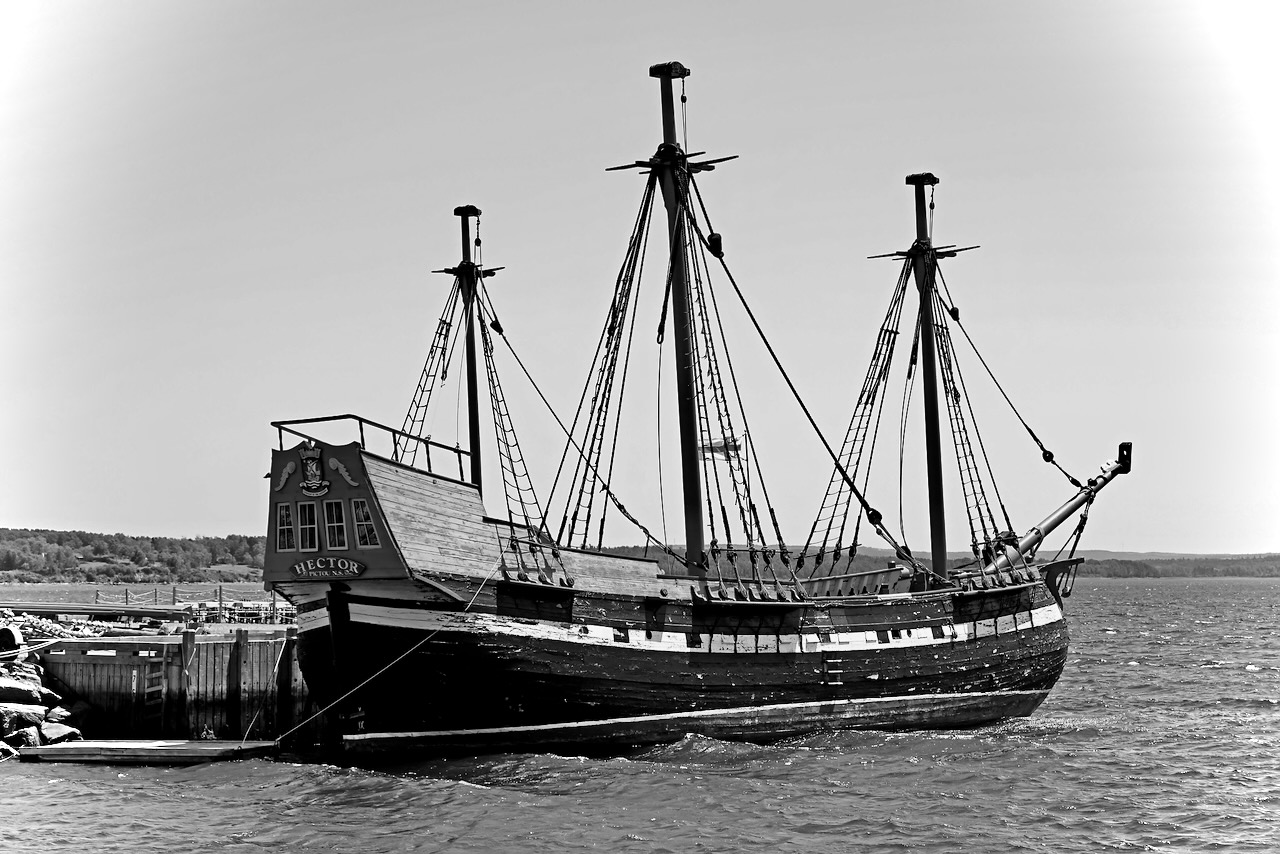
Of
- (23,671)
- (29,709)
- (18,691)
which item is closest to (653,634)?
(29,709)

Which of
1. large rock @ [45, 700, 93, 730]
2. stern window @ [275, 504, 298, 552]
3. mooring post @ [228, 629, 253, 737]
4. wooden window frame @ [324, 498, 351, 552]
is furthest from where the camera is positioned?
mooring post @ [228, 629, 253, 737]

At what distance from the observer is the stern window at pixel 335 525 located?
25.0 m

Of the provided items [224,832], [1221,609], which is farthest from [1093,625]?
[224,832]

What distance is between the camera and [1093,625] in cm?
9906

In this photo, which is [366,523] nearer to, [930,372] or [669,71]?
[669,71]

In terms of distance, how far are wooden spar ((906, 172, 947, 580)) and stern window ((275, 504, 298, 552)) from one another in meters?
21.9

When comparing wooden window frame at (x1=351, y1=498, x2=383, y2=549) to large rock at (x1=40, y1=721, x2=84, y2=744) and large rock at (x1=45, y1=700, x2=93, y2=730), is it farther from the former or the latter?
large rock at (x1=45, y1=700, x2=93, y2=730)

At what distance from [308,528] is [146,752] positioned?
5.82 meters

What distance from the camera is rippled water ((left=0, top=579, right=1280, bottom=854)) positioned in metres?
20.5

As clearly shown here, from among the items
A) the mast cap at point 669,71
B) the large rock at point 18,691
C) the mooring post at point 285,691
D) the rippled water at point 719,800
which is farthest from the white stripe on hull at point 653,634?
the mast cap at point 669,71

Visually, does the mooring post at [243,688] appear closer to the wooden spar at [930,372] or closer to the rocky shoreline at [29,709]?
the rocky shoreline at [29,709]

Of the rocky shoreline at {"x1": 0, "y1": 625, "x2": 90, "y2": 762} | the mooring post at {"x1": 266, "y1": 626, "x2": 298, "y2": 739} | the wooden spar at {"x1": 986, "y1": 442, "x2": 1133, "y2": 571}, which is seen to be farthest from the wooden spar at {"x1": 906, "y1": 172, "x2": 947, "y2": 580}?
the rocky shoreline at {"x1": 0, "y1": 625, "x2": 90, "y2": 762}

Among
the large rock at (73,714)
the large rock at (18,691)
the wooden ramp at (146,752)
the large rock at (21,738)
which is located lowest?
the wooden ramp at (146,752)

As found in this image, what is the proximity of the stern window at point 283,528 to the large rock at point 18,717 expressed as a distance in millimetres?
7762
